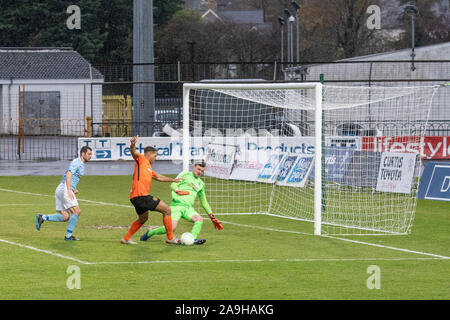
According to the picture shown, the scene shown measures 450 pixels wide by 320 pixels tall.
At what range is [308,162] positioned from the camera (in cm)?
2181

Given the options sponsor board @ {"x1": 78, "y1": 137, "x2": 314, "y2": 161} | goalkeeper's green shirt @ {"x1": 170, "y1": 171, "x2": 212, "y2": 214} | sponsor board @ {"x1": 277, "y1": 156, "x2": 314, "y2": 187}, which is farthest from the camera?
sponsor board @ {"x1": 78, "y1": 137, "x2": 314, "y2": 161}

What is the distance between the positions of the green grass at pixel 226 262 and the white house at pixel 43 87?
3085cm

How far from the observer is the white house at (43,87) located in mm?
47625

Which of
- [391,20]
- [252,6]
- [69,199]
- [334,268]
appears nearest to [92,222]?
[69,199]

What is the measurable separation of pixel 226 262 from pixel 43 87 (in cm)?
4082

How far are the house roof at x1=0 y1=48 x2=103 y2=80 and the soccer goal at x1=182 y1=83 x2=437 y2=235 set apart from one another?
23.7 meters

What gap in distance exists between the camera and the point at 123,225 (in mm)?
15484

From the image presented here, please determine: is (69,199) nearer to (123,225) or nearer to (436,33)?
(123,225)

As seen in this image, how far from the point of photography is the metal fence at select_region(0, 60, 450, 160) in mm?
32844

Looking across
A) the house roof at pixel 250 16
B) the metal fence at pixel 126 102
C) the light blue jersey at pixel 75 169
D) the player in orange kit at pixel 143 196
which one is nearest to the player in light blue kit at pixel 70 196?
the light blue jersey at pixel 75 169

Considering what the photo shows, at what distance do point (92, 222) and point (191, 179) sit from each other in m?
3.25
